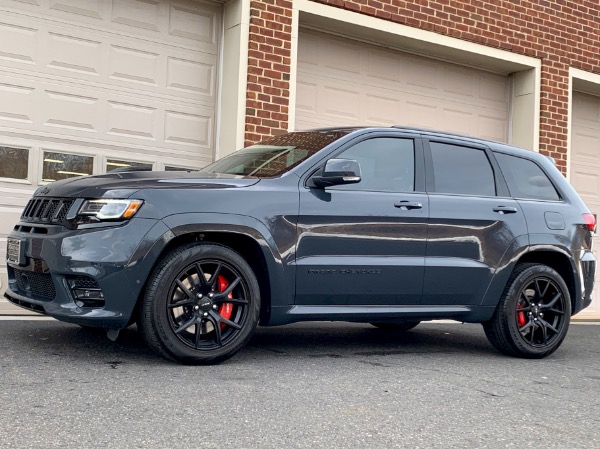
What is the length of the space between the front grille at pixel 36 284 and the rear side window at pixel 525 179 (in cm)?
365

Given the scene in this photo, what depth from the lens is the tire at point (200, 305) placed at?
5340 millimetres

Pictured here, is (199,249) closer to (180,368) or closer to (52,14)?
(180,368)

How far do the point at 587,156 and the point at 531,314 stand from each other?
316 inches

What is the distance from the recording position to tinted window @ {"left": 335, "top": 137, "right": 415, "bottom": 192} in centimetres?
628

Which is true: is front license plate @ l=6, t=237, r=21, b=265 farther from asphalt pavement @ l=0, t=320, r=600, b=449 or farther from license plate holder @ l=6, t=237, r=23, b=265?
asphalt pavement @ l=0, t=320, r=600, b=449

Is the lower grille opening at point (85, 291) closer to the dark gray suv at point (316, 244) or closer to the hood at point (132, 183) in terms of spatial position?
the dark gray suv at point (316, 244)

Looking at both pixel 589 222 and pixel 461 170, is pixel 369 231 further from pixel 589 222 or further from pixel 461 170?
pixel 589 222

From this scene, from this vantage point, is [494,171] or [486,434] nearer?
[486,434]

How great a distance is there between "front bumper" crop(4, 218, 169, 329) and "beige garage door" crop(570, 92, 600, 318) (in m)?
10.1

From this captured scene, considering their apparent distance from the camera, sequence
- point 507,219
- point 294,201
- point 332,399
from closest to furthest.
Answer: point 332,399, point 294,201, point 507,219

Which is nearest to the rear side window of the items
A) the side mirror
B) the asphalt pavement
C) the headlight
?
the asphalt pavement

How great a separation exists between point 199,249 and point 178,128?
473cm

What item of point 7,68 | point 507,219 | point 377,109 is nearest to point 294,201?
point 507,219

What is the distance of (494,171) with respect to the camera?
23.0 feet
